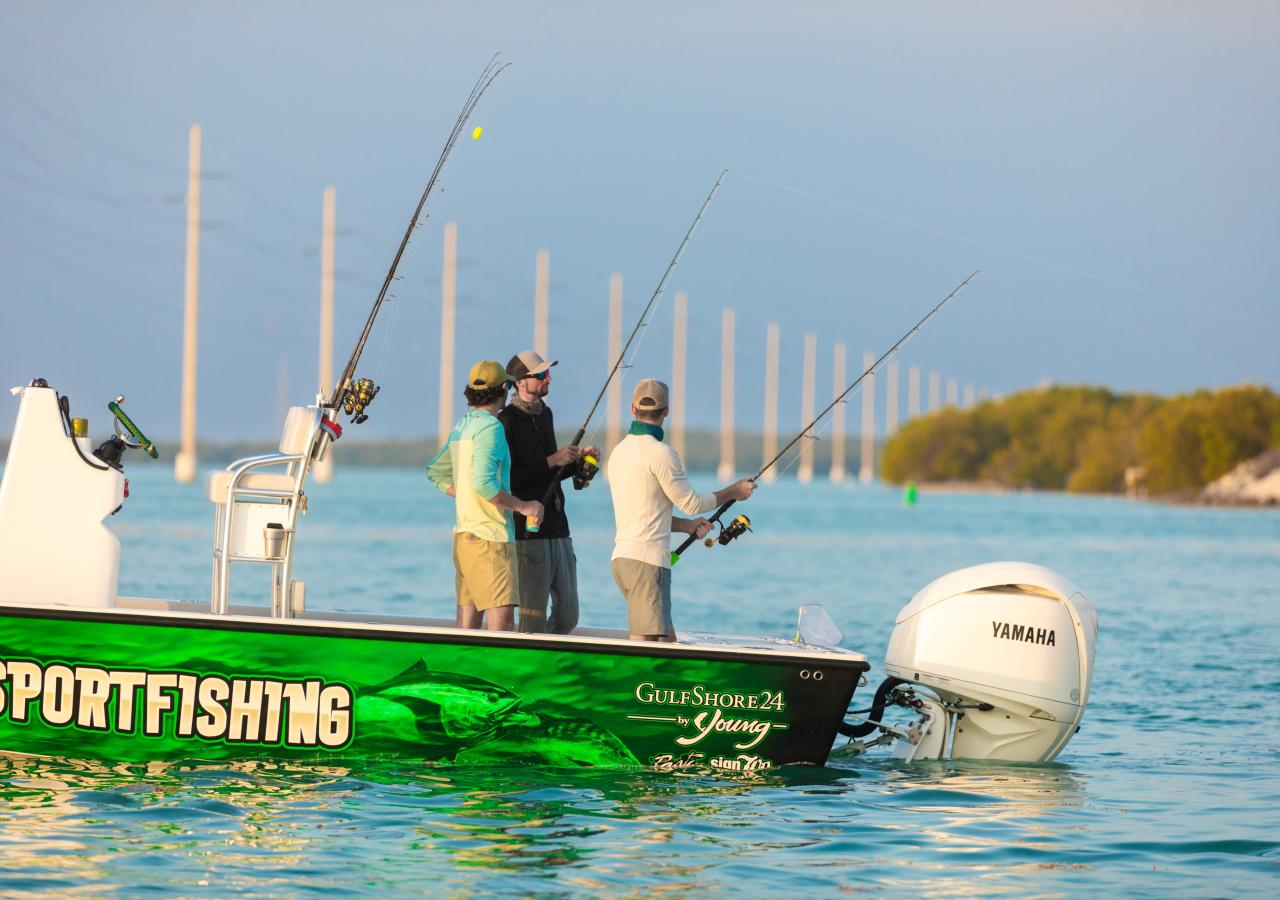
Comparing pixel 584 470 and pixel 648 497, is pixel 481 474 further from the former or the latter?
pixel 648 497

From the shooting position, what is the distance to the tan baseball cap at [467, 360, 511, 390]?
816cm

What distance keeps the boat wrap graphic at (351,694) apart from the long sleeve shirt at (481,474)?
598mm

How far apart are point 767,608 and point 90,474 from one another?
44.8ft

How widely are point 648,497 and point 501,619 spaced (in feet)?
2.90

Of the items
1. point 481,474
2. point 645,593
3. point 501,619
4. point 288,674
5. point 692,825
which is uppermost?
point 481,474

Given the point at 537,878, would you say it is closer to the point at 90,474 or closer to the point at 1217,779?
the point at 90,474

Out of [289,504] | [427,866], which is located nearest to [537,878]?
[427,866]

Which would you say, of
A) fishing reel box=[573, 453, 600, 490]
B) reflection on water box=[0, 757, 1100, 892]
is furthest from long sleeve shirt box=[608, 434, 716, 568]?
reflection on water box=[0, 757, 1100, 892]

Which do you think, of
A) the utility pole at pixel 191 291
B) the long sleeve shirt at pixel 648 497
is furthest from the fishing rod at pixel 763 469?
the utility pole at pixel 191 291

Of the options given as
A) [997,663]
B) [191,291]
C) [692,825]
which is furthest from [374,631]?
[191,291]

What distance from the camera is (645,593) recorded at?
26.4 ft

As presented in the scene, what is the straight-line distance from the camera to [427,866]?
260 inches

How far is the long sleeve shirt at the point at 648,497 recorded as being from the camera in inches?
313

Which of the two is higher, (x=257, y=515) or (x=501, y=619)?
(x=257, y=515)
